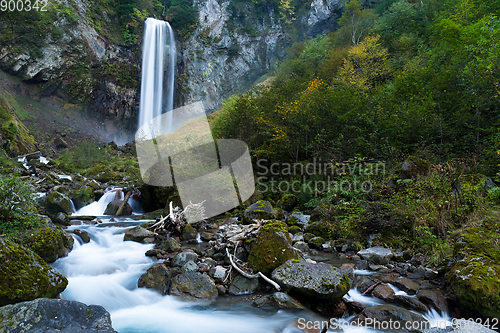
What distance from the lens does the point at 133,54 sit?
1284 inches

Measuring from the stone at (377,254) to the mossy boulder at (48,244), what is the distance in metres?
7.47

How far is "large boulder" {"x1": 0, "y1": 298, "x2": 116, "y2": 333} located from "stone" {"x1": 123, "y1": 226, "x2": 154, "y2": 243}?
4640 mm

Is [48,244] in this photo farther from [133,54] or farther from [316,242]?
[133,54]

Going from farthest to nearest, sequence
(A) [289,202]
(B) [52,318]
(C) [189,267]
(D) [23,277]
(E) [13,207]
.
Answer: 1. (A) [289,202]
2. (E) [13,207]
3. (C) [189,267]
4. (D) [23,277]
5. (B) [52,318]

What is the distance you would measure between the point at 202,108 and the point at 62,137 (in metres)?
19.0

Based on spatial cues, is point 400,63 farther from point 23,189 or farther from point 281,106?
point 23,189

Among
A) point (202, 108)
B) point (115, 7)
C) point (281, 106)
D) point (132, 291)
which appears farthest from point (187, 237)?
point (115, 7)

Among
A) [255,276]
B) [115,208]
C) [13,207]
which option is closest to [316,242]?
[255,276]

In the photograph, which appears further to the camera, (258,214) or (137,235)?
(258,214)

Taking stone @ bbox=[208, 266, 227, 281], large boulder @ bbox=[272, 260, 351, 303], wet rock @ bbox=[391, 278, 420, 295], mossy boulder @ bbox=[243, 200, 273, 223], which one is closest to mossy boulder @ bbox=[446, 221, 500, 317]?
wet rock @ bbox=[391, 278, 420, 295]

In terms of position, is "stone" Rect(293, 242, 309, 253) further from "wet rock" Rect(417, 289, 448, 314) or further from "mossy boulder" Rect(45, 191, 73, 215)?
"mossy boulder" Rect(45, 191, 73, 215)

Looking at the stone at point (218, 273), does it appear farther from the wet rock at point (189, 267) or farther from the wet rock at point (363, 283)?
the wet rock at point (363, 283)

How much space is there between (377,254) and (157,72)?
35597 mm

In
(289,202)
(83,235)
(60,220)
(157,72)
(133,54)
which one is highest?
(133,54)
